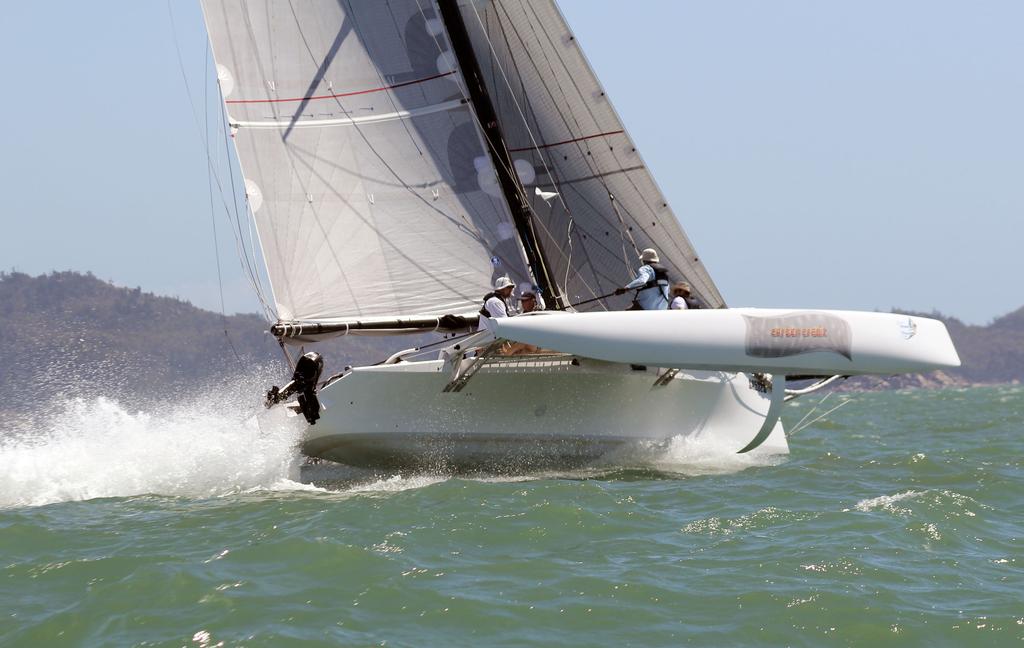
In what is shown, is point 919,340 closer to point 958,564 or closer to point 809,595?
point 958,564

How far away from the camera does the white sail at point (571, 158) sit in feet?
40.7

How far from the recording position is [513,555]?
6.95m

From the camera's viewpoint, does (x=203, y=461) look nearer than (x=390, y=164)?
Yes

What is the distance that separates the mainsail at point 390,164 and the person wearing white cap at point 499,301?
1066 mm

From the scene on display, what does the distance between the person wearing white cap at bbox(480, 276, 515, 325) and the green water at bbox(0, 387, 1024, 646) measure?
4.35 ft

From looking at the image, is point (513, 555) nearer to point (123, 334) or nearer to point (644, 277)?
point (644, 277)

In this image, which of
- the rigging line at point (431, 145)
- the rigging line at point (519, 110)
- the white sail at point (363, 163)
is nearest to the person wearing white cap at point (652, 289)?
the white sail at point (363, 163)

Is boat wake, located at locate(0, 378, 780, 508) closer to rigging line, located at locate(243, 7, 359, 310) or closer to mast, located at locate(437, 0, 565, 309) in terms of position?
rigging line, located at locate(243, 7, 359, 310)

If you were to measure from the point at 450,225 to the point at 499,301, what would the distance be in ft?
5.36

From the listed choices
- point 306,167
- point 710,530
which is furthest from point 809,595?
point 306,167

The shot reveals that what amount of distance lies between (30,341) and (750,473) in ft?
445

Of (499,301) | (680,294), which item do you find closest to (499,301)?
(499,301)

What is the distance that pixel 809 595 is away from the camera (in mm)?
6031

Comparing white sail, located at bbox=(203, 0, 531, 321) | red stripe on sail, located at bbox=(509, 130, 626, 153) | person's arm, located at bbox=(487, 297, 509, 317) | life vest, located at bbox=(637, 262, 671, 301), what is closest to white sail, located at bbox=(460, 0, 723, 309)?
red stripe on sail, located at bbox=(509, 130, 626, 153)
